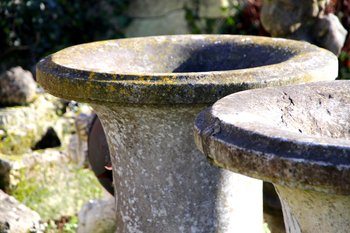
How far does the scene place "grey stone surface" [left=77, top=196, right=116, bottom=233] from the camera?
12.9 ft

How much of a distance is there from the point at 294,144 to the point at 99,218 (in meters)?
2.36

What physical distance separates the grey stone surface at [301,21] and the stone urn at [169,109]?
133cm

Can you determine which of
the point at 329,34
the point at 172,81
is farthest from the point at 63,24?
the point at 172,81

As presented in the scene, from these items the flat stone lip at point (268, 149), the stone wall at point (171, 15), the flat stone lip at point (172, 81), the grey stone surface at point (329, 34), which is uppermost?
the flat stone lip at point (268, 149)

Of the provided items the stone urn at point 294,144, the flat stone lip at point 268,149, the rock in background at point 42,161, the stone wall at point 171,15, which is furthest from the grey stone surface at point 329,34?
the flat stone lip at point 268,149

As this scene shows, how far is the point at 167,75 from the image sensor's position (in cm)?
256

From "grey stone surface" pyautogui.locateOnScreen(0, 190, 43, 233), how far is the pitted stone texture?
1079mm

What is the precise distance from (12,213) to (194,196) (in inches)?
57.4

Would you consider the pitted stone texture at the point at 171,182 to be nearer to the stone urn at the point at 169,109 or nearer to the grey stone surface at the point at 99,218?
the stone urn at the point at 169,109

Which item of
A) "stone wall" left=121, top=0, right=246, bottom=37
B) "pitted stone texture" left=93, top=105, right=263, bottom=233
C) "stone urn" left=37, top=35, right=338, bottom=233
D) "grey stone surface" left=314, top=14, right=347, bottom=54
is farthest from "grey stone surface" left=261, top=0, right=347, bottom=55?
"stone wall" left=121, top=0, right=246, bottom=37

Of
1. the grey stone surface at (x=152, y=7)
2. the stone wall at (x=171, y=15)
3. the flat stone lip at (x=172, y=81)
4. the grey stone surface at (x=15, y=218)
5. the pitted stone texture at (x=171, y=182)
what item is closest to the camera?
the flat stone lip at (x=172, y=81)

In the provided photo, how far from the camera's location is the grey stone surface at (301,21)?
4.53 meters

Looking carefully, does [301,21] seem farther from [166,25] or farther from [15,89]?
[166,25]

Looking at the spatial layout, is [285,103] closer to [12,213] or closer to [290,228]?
[290,228]
